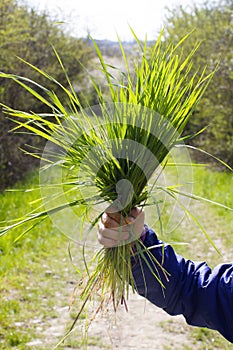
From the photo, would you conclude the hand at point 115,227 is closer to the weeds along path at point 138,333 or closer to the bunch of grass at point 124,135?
the bunch of grass at point 124,135

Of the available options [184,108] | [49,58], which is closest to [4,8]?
[49,58]

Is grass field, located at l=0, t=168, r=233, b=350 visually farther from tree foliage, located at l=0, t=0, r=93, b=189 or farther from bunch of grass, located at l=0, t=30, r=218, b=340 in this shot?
tree foliage, located at l=0, t=0, r=93, b=189

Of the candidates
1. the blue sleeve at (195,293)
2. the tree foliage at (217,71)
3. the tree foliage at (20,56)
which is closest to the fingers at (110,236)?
the blue sleeve at (195,293)

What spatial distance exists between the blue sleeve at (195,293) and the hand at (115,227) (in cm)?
26

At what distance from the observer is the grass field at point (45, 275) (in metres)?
3.50

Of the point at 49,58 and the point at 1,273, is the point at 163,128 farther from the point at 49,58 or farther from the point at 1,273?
the point at 49,58

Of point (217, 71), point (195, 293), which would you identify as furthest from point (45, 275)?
point (217, 71)

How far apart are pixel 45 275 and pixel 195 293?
3.05 metres

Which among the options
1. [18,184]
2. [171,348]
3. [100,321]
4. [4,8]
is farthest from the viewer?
[18,184]

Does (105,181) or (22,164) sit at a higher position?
(105,181)

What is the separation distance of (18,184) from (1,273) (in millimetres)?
4290

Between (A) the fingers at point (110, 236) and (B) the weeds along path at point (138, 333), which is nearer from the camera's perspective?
(A) the fingers at point (110, 236)

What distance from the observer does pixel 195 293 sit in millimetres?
1762

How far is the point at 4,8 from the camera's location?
7867 millimetres
